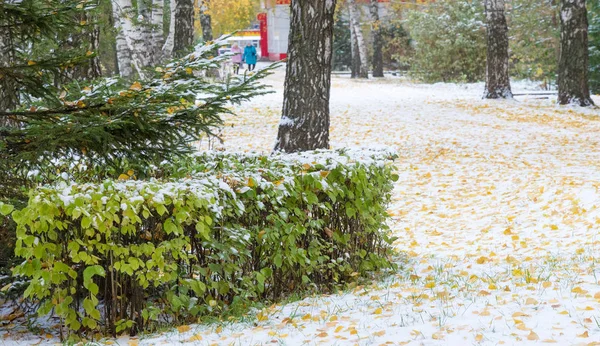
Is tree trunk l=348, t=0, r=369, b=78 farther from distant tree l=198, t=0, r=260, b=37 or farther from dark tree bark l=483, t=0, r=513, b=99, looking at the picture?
dark tree bark l=483, t=0, r=513, b=99

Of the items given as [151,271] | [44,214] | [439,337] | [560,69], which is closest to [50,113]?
[44,214]

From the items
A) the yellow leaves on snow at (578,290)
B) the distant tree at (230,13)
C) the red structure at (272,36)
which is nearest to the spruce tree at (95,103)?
the yellow leaves on snow at (578,290)

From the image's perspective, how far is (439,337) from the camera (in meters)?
4.27

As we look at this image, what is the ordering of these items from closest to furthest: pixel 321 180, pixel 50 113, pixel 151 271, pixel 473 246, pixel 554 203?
pixel 151 271, pixel 50 113, pixel 321 180, pixel 473 246, pixel 554 203

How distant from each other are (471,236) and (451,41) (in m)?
26.0

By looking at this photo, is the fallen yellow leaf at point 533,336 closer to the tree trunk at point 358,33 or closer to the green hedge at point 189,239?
the green hedge at point 189,239

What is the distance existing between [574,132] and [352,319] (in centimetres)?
1257

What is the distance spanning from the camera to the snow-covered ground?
4.52 meters

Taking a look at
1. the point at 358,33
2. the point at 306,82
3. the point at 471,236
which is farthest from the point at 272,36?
the point at 471,236

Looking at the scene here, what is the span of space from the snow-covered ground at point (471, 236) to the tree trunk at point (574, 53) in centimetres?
67

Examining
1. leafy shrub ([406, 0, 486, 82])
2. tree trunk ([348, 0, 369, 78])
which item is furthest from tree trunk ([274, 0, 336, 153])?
tree trunk ([348, 0, 369, 78])

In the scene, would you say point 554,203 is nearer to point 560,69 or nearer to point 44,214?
point 44,214

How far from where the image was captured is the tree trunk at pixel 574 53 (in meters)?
19.4

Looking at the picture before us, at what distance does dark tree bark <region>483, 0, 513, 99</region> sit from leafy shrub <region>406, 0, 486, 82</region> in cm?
1083
